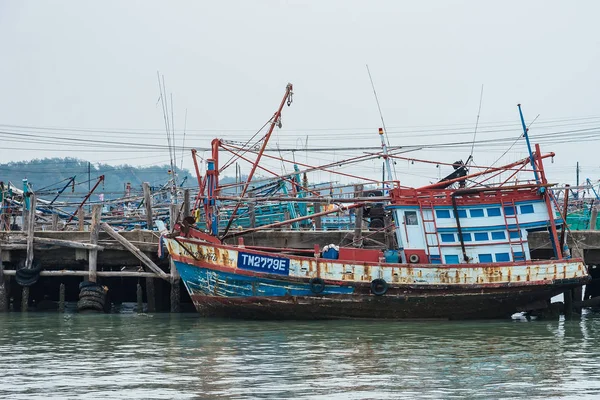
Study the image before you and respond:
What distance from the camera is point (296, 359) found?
54.2ft

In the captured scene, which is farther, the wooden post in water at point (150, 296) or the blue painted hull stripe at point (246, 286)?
the wooden post in water at point (150, 296)

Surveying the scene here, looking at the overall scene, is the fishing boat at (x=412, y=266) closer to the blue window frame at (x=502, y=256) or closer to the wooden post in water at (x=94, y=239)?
the blue window frame at (x=502, y=256)

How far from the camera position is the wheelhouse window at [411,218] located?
981 inches

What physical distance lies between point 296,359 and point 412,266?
807 cm

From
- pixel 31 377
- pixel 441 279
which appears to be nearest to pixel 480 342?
pixel 441 279

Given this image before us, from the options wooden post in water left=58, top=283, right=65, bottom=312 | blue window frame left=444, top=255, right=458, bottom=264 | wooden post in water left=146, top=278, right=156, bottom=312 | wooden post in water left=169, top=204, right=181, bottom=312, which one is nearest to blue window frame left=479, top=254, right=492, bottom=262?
blue window frame left=444, top=255, right=458, bottom=264

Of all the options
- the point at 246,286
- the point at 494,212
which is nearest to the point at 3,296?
the point at 246,286

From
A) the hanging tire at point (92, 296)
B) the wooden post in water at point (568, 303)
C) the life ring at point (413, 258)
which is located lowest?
the wooden post in water at point (568, 303)

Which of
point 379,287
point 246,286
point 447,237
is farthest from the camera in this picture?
point 447,237

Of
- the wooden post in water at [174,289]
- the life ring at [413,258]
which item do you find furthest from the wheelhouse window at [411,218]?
the wooden post in water at [174,289]

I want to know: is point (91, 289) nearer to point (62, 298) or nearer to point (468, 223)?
point (62, 298)

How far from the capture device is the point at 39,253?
27.9 metres

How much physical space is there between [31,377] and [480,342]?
931 centimetres

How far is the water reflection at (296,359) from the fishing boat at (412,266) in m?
0.73
